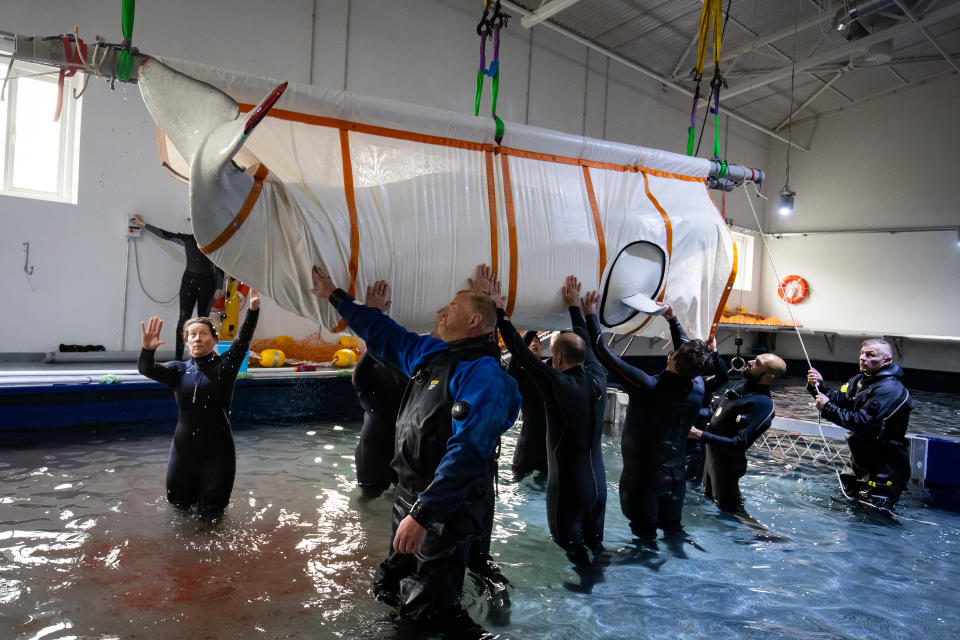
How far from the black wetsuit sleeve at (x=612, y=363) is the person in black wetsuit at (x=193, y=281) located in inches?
216

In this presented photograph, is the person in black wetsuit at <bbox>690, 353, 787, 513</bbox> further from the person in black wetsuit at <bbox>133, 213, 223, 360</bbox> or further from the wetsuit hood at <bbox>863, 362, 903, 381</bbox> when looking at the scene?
the person in black wetsuit at <bbox>133, 213, 223, 360</bbox>

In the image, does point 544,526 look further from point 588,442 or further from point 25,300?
point 25,300

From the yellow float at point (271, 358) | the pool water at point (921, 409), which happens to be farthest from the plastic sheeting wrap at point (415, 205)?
the pool water at point (921, 409)

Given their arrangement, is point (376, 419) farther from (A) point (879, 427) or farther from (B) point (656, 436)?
(A) point (879, 427)

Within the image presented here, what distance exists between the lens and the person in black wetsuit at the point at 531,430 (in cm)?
503

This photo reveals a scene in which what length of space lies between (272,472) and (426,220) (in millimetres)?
2849

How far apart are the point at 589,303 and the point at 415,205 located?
1.20 meters

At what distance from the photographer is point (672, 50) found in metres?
11.7

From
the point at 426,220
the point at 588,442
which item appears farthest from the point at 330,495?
the point at 426,220

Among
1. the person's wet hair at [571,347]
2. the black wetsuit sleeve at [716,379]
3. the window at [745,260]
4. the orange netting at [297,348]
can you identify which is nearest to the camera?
the person's wet hair at [571,347]

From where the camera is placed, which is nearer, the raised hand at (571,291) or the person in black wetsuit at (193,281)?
the raised hand at (571,291)

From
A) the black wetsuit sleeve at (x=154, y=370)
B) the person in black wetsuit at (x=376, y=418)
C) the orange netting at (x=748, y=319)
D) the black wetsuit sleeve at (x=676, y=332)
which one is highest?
the orange netting at (x=748, y=319)

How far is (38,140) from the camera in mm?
7102

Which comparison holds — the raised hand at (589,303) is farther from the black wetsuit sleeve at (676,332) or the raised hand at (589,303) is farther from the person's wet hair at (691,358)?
the black wetsuit sleeve at (676,332)
